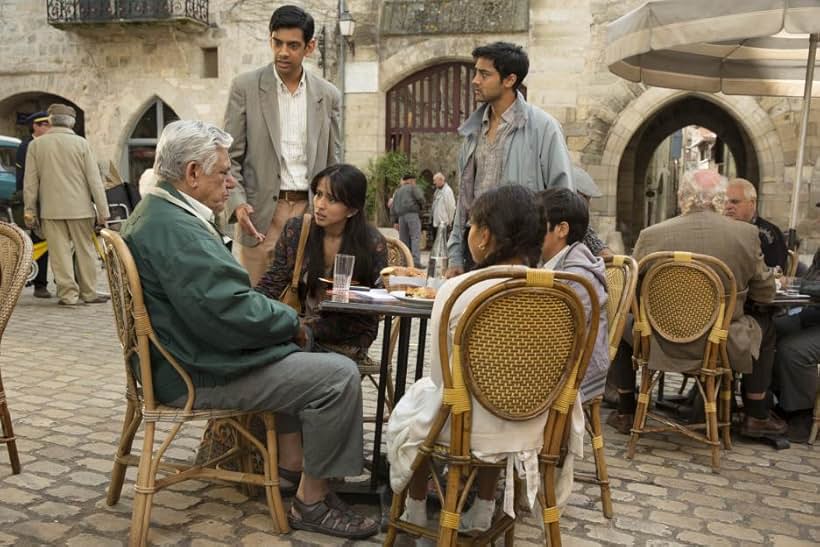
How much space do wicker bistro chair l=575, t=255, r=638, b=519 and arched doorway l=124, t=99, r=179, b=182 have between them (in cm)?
1611

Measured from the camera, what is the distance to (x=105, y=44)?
1828cm

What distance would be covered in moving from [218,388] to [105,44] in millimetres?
17338

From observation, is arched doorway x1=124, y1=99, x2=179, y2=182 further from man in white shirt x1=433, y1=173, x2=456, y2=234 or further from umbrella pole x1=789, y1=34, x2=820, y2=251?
umbrella pole x1=789, y1=34, x2=820, y2=251

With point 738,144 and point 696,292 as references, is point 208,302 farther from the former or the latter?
point 738,144

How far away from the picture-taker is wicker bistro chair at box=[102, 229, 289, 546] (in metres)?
2.76

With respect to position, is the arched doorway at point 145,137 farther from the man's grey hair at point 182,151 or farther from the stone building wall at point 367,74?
the man's grey hair at point 182,151

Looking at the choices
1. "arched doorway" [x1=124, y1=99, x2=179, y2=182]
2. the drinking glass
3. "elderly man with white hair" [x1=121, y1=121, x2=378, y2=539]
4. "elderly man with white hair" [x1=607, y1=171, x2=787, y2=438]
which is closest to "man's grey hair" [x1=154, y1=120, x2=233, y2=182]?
"elderly man with white hair" [x1=121, y1=121, x2=378, y2=539]

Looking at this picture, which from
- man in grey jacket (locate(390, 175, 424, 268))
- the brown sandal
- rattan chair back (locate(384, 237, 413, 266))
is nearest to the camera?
the brown sandal

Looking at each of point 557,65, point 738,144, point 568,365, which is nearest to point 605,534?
point 568,365

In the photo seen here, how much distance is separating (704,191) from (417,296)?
1894 mm

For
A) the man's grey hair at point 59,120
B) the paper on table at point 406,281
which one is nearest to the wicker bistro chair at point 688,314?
the paper on table at point 406,281

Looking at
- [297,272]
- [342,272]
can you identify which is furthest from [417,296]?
[297,272]

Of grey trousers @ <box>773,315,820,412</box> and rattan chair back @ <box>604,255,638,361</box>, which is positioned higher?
rattan chair back @ <box>604,255,638,361</box>

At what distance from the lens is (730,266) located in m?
4.25
